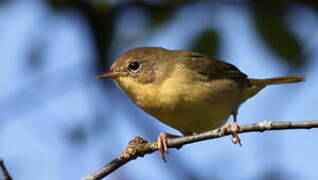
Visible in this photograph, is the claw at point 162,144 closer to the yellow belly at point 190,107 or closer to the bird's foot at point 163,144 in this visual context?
the bird's foot at point 163,144

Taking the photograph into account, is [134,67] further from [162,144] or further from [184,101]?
[162,144]

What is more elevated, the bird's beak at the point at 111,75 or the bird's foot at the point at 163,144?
the bird's beak at the point at 111,75

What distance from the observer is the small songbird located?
4742mm

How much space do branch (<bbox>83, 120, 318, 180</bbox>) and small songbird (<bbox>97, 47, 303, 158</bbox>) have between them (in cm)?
60

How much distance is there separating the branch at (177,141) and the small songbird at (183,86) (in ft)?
1.96

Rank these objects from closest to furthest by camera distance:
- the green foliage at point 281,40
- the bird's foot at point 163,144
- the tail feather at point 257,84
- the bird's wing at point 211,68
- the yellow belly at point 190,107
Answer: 1. the bird's foot at point 163,144
2. the green foliage at point 281,40
3. the yellow belly at point 190,107
4. the bird's wing at point 211,68
5. the tail feather at point 257,84

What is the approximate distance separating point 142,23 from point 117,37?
53cm

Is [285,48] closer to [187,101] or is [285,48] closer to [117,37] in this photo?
[187,101]

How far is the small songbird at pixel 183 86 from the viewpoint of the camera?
4.74 metres

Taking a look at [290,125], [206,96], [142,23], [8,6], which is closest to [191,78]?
[206,96]

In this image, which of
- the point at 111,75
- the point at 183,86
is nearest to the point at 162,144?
the point at 183,86

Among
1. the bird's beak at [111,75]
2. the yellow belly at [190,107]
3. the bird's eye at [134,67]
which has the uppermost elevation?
the bird's eye at [134,67]

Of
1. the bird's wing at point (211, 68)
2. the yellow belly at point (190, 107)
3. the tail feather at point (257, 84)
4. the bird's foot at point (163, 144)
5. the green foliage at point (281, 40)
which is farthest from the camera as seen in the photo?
the tail feather at point (257, 84)

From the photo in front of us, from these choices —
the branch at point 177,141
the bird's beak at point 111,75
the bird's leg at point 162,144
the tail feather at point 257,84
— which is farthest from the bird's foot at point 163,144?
the tail feather at point 257,84
